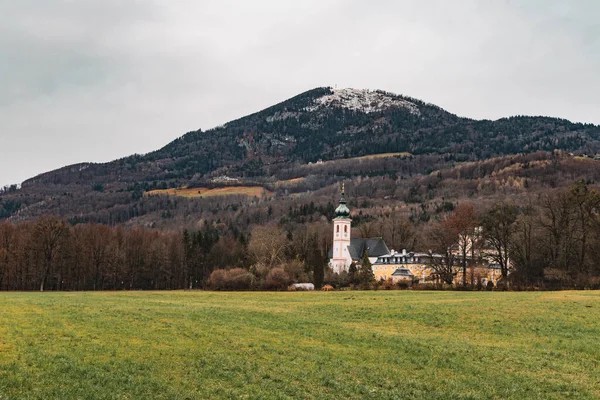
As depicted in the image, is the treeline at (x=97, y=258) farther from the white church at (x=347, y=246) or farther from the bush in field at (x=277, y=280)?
the bush in field at (x=277, y=280)

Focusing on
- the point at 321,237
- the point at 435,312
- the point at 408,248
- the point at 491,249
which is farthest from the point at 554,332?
the point at 321,237

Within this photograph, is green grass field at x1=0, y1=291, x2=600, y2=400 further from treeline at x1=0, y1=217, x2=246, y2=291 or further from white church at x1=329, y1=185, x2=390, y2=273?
white church at x1=329, y1=185, x2=390, y2=273

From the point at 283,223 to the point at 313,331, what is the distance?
15599 cm

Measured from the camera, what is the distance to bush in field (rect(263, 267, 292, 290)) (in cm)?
7675

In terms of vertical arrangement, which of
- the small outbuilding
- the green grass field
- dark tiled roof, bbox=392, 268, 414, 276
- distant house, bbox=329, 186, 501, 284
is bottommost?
the small outbuilding

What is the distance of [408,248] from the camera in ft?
416

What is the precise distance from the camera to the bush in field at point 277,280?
76.8 m

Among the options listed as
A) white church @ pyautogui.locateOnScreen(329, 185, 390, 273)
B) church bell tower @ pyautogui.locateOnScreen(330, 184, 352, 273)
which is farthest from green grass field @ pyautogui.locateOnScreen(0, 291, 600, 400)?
church bell tower @ pyautogui.locateOnScreen(330, 184, 352, 273)

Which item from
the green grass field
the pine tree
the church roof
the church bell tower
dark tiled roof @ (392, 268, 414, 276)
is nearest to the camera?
the green grass field

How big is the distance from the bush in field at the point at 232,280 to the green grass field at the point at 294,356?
4622cm

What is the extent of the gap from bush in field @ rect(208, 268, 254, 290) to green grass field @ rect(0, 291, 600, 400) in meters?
46.2

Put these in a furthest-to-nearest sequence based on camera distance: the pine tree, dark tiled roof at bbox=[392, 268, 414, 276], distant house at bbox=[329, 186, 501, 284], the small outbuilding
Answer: distant house at bbox=[329, 186, 501, 284] → dark tiled roof at bbox=[392, 268, 414, 276] → the pine tree → the small outbuilding

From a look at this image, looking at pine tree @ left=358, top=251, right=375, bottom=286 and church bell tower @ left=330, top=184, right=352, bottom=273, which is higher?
church bell tower @ left=330, top=184, right=352, bottom=273

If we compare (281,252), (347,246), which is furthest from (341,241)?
(281,252)
